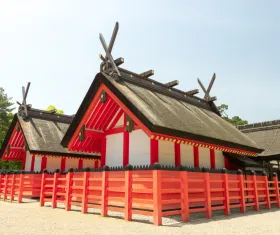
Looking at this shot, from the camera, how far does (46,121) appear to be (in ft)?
64.7

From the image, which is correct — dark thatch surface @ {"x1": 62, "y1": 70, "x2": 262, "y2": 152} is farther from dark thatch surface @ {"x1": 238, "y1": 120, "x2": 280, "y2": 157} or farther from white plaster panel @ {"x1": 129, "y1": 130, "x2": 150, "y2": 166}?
dark thatch surface @ {"x1": 238, "y1": 120, "x2": 280, "y2": 157}

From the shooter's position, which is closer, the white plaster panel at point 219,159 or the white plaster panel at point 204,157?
the white plaster panel at point 204,157

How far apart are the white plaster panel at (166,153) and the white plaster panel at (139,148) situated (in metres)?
0.48

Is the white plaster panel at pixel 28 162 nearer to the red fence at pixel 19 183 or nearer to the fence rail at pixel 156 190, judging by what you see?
the red fence at pixel 19 183

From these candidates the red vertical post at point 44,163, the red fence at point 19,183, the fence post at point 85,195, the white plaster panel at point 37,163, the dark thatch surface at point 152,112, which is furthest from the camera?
the white plaster panel at point 37,163

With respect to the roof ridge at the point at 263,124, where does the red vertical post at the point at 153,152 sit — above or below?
below

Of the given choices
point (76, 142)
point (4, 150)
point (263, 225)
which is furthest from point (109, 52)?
→ point (4, 150)

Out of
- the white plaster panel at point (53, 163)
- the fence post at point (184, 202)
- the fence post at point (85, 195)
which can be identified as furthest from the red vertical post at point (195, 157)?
the white plaster panel at point (53, 163)

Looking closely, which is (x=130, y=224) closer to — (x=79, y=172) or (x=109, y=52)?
(x=79, y=172)

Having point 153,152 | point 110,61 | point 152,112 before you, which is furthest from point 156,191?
point 110,61

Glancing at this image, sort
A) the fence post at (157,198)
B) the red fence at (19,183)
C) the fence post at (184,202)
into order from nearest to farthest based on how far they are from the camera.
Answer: the fence post at (157,198)
the fence post at (184,202)
the red fence at (19,183)

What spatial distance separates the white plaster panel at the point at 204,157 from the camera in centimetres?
1201

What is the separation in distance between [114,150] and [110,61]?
4025 millimetres

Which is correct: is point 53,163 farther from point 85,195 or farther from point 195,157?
point 195,157
